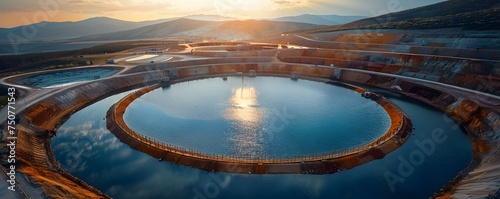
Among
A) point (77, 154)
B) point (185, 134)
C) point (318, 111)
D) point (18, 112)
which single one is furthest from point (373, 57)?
point (18, 112)

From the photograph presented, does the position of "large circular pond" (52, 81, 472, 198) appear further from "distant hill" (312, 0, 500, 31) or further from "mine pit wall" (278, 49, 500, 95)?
"distant hill" (312, 0, 500, 31)

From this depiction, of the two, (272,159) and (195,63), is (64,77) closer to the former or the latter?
(195,63)

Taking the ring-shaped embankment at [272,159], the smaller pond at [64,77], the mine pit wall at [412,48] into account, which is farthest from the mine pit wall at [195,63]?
the ring-shaped embankment at [272,159]

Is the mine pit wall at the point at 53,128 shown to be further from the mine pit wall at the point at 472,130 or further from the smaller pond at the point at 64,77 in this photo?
the mine pit wall at the point at 472,130

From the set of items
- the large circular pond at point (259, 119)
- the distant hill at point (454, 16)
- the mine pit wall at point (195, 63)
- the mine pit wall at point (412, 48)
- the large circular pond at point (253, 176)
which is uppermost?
the distant hill at point (454, 16)

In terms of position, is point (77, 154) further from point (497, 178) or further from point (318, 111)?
point (497, 178)

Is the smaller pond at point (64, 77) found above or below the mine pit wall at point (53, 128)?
above

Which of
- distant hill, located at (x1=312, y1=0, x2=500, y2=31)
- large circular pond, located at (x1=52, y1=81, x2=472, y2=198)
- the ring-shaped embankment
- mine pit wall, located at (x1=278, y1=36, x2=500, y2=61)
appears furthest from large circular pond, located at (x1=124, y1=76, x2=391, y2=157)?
distant hill, located at (x1=312, y1=0, x2=500, y2=31)
